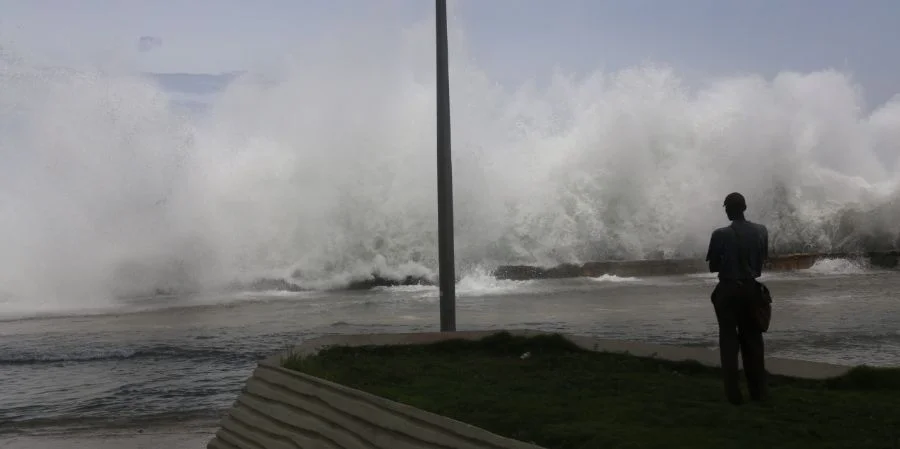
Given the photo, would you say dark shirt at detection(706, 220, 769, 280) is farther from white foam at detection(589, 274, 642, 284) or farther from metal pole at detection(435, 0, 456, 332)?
white foam at detection(589, 274, 642, 284)

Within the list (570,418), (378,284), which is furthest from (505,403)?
(378,284)

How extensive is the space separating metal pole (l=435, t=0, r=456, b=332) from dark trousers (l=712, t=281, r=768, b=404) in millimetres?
4461

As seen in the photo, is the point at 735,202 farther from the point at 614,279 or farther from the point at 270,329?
the point at 614,279

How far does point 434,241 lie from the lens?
35.4m

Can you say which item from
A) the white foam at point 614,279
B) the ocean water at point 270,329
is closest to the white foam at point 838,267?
the ocean water at point 270,329

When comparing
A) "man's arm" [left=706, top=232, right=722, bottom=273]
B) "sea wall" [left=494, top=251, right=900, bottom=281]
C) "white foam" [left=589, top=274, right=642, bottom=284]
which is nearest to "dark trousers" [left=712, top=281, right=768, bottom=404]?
"man's arm" [left=706, top=232, right=722, bottom=273]

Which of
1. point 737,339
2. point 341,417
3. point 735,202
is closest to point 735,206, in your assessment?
point 735,202

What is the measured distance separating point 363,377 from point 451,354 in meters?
1.67

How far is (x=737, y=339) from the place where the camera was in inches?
259

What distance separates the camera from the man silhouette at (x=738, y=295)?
254 inches

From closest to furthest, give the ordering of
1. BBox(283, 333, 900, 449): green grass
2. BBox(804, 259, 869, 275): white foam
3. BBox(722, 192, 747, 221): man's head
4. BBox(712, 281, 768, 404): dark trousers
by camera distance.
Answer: BBox(283, 333, 900, 449): green grass
BBox(712, 281, 768, 404): dark trousers
BBox(722, 192, 747, 221): man's head
BBox(804, 259, 869, 275): white foam

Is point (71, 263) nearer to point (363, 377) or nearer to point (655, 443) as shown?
point (363, 377)

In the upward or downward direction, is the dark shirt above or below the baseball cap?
below

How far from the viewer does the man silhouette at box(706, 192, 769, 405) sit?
6461 mm
